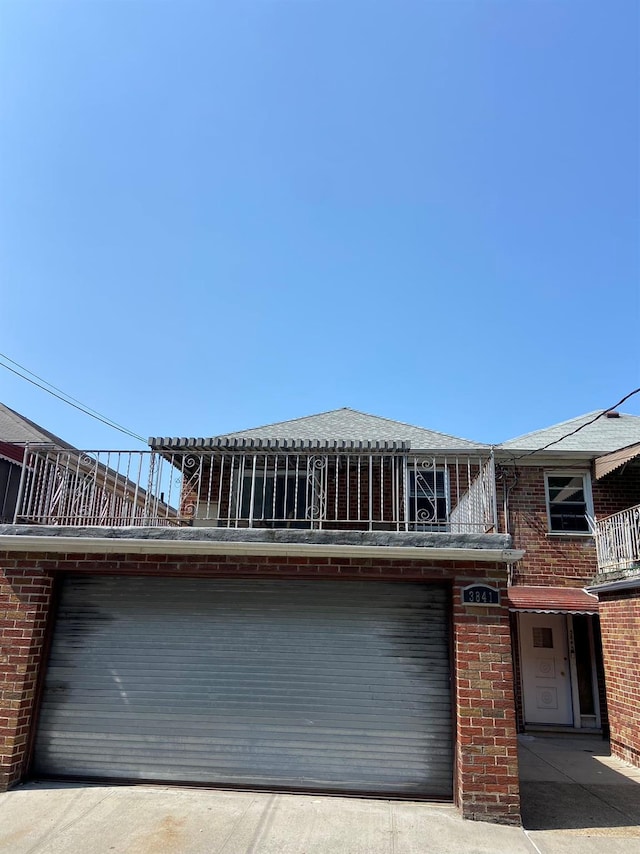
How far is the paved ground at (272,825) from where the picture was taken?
454 centimetres

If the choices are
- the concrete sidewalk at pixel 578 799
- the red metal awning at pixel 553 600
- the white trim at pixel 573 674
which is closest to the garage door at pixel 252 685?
the concrete sidewalk at pixel 578 799

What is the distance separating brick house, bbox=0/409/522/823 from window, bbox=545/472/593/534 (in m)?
5.84

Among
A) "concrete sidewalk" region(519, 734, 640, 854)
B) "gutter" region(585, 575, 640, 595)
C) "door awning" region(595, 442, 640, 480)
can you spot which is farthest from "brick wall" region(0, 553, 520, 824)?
"door awning" region(595, 442, 640, 480)

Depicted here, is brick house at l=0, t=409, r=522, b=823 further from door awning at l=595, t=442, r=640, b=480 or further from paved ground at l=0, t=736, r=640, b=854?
door awning at l=595, t=442, r=640, b=480

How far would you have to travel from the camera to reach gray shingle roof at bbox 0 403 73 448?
1191cm

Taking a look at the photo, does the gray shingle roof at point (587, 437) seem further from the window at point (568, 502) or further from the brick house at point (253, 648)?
the brick house at point (253, 648)

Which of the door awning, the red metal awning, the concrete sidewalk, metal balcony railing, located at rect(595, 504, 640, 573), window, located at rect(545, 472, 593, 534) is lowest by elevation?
the concrete sidewalk

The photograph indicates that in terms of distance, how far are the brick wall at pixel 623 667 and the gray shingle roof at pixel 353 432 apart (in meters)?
3.63

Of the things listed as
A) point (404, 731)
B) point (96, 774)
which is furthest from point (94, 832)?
point (404, 731)

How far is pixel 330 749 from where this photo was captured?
5699 millimetres

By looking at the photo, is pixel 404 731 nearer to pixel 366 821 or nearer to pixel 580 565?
pixel 366 821

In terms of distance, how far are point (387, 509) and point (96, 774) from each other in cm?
616

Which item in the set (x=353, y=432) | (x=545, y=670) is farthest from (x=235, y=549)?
(x=545, y=670)

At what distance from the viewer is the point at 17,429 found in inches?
489
